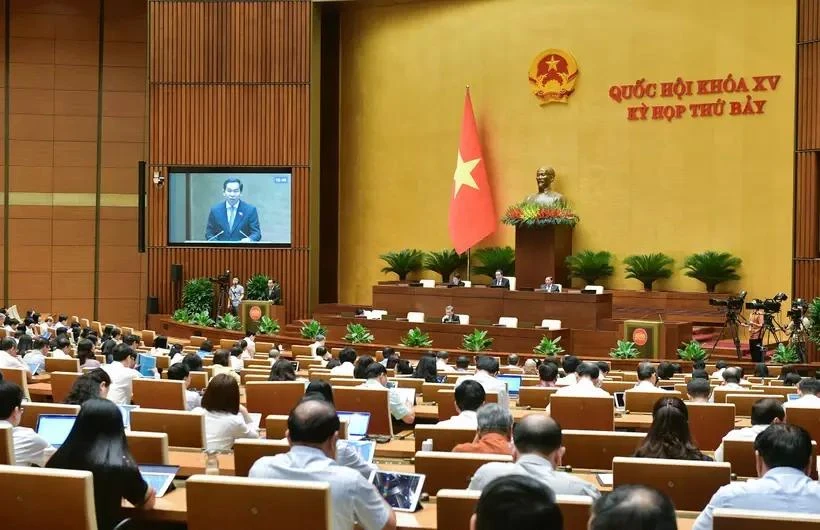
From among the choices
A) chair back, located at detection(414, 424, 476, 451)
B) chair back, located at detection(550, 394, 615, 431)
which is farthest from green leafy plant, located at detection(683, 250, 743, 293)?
chair back, located at detection(414, 424, 476, 451)

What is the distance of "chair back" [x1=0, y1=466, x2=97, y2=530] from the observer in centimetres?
320

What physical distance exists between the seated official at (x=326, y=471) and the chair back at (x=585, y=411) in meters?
3.54

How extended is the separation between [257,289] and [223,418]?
1503 cm

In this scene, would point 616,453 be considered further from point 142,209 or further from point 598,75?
point 142,209

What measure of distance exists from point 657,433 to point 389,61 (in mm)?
18041

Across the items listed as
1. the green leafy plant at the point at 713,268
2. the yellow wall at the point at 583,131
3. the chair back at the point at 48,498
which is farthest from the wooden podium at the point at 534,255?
the chair back at the point at 48,498

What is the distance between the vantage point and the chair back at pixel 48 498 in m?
3.20

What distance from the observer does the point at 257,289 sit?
66.8 ft

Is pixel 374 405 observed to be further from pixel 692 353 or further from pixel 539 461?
pixel 692 353

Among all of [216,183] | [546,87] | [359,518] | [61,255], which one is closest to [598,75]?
[546,87]

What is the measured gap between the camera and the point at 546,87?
2017cm

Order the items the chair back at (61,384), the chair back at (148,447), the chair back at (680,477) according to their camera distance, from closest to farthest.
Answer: the chair back at (680,477) → the chair back at (148,447) → the chair back at (61,384)

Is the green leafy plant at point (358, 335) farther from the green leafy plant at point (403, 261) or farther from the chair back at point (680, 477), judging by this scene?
the chair back at point (680, 477)

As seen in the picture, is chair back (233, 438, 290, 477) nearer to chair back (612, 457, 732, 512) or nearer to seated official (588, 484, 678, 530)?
chair back (612, 457, 732, 512)
